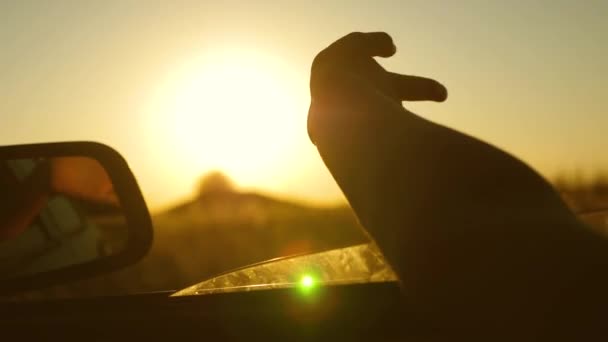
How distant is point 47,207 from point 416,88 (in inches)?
75.5

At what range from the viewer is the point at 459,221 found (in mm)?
1441

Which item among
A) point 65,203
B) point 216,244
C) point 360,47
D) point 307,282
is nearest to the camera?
point 360,47

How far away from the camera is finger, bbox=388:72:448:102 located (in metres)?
2.07

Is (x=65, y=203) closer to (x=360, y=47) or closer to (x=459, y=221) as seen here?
(x=360, y=47)

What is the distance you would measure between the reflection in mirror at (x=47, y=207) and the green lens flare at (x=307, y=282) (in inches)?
22.6

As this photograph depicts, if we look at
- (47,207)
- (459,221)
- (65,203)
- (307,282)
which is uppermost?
(65,203)

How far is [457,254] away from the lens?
55.4 inches

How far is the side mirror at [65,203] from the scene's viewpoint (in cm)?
274

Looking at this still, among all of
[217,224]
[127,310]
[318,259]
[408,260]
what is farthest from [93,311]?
[217,224]

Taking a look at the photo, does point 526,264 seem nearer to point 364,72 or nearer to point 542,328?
point 542,328

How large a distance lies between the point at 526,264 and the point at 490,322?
0.39ft

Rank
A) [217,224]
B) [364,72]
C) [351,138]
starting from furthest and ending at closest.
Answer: [217,224], [364,72], [351,138]

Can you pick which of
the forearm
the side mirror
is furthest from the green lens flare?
the forearm

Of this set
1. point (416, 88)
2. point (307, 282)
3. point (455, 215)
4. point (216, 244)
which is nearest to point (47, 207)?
point (307, 282)
